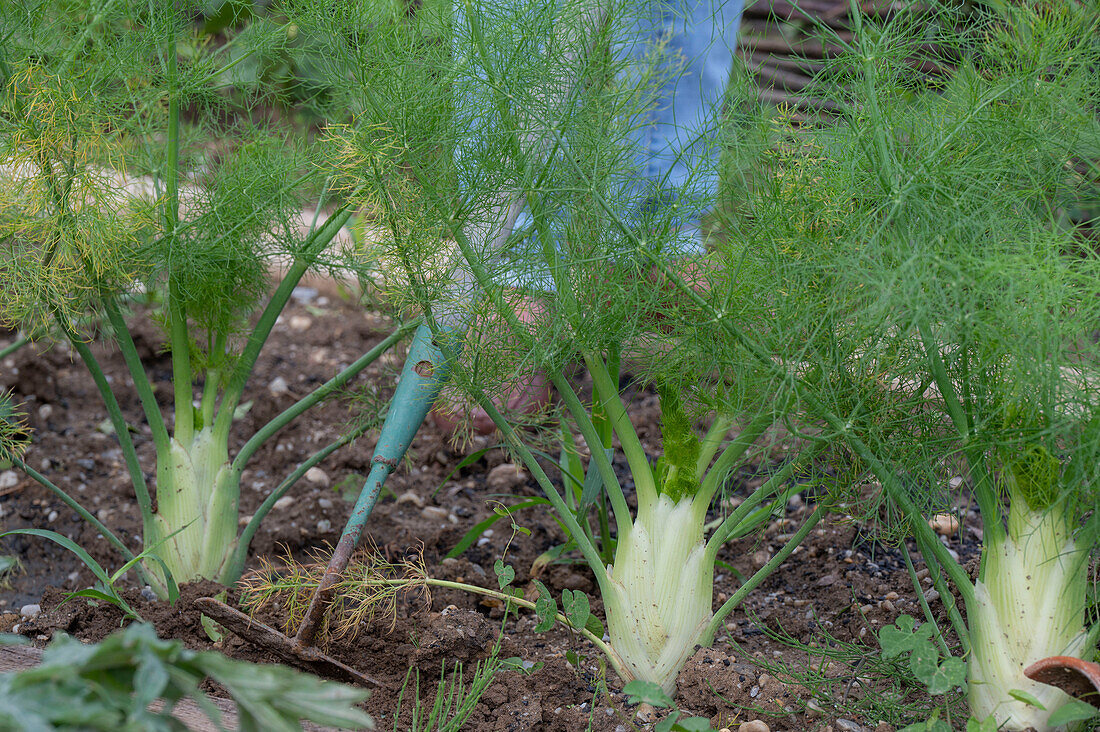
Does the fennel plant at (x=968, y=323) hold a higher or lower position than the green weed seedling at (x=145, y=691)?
higher

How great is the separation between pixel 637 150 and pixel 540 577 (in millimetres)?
799

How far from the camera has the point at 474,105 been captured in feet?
4.08

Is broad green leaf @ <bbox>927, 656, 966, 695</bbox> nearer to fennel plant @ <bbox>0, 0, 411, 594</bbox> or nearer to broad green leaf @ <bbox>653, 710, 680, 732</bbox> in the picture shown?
broad green leaf @ <bbox>653, 710, 680, 732</bbox>

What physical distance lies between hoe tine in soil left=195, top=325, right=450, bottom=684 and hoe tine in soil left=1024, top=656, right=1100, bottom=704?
844 millimetres

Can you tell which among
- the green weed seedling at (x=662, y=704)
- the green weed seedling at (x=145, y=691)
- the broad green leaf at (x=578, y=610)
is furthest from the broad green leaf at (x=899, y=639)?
the green weed seedling at (x=145, y=691)

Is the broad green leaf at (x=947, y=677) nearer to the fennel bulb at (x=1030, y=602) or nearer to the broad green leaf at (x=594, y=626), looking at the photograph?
the fennel bulb at (x=1030, y=602)

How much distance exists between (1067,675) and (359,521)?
0.95 meters

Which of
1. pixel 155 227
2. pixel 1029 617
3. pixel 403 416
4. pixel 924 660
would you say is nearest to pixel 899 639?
pixel 924 660

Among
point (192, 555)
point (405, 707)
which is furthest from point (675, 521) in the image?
point (192, 555)

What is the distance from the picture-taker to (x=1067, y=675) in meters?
→ 0.96

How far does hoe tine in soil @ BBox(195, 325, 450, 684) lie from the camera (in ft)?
4.01

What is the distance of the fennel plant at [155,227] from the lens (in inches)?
51.5

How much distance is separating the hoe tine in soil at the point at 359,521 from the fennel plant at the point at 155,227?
0.15 meters

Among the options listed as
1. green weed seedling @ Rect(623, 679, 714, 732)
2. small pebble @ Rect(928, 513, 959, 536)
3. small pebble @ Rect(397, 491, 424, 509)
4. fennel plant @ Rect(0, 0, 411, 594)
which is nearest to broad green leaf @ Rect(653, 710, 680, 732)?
green weed seedling @ Rect(623, 679, 714, 732)
